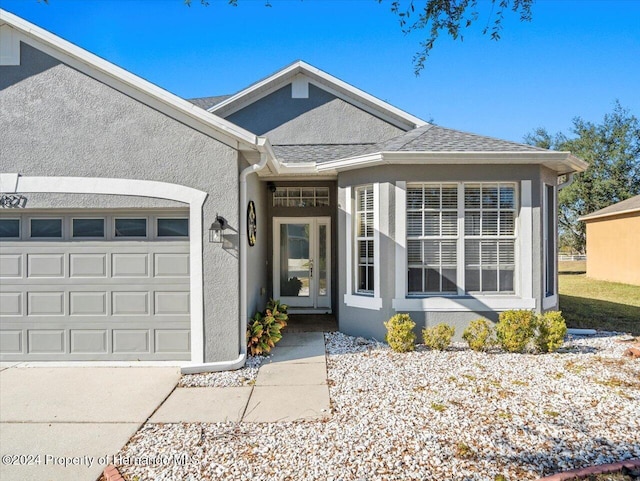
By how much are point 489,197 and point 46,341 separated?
828 centimetres

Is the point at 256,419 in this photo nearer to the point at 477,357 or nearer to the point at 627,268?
the point at 477,357

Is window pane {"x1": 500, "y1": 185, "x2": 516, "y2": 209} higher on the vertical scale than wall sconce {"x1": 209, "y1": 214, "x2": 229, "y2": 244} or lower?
higher

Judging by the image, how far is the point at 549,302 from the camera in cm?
807

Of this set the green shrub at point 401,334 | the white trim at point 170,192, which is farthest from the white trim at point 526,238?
the white trim at point 170,192

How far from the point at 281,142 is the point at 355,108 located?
2200mm

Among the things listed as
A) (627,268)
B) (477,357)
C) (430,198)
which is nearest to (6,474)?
(477,357)

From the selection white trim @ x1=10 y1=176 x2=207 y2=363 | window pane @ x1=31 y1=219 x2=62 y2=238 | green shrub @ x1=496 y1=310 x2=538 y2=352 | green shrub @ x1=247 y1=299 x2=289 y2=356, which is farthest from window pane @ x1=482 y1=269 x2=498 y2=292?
window pane @ x1=31 y1=219 x2=62 y2=238

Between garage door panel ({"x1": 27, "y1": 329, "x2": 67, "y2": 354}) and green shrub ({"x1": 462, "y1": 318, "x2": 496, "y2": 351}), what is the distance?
6.94m

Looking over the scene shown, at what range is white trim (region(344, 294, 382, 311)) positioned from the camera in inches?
305

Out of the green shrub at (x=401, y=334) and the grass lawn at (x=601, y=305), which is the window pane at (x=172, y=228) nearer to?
the green shrub at (x=401, y=334)

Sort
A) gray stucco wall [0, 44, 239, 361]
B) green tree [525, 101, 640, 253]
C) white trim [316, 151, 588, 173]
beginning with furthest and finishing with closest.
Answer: green tree [525, 101, 640, 253] < white trim [316, 151, 588, 173] < gray stucco wall [0, 44, 239, 361]

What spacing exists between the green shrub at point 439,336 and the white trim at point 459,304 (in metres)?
0.46

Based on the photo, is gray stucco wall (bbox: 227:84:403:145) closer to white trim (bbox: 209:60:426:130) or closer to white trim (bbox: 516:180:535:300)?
white trim (bbox: 209:60:426:130)

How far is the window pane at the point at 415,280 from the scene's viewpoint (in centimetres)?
778
